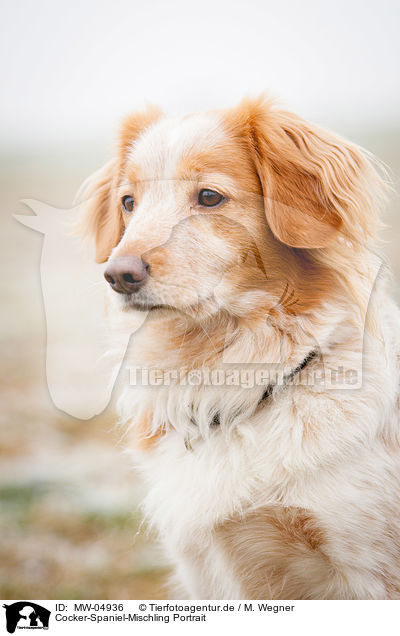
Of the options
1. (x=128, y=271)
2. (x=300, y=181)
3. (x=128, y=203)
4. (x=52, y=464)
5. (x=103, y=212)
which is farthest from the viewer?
(x=52, y=464)

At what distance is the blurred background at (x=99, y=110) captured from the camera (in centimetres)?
140

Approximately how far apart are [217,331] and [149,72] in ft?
2.13

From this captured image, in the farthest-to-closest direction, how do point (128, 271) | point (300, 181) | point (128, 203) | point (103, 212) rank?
point (103, 212) → point (128, 203) → point (300, 181) → point (128, 271)

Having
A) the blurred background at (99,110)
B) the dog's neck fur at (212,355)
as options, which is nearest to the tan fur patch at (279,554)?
the dog's neck fur at (212,355)

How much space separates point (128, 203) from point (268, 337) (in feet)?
1.40

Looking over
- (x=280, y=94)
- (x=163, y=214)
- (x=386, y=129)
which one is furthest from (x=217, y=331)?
(x=386, y=129)

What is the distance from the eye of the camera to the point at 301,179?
122cm

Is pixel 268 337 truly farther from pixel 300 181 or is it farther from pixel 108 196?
pixel 108 196

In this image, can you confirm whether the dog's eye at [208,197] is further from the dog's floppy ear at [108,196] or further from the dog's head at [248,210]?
the dog's floppy ear at [108,196]

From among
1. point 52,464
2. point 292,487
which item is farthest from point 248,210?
point 52,464

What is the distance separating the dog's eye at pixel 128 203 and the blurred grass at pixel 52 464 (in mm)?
218

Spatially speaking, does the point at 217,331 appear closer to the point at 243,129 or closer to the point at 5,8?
the point at 243,129

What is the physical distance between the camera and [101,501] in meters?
1.72
